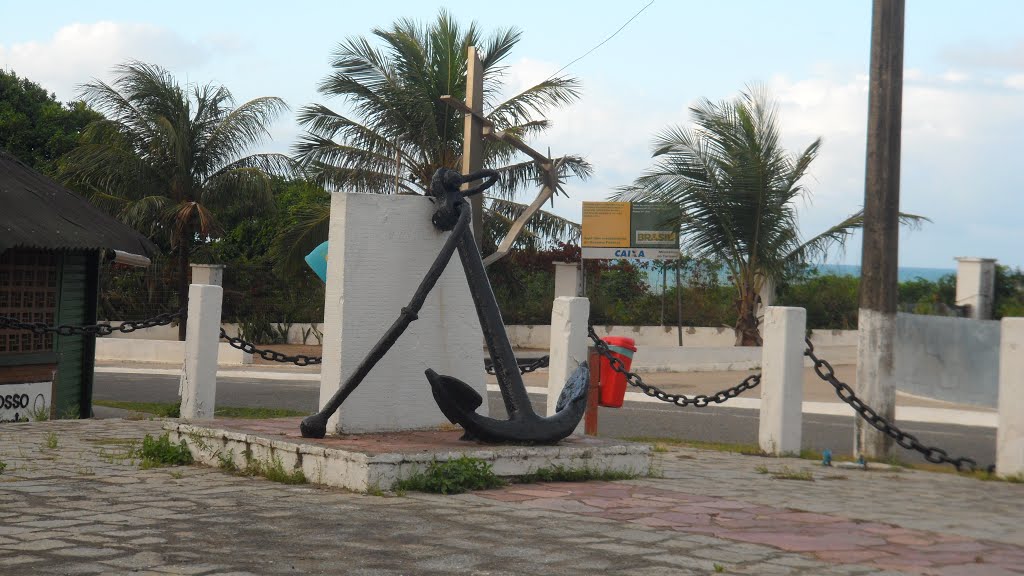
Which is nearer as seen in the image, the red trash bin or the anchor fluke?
the anchor fluke

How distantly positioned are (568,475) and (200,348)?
476 centimetres

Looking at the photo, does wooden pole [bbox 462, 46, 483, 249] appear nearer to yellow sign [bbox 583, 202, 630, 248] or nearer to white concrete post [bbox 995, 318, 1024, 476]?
white concrete post [bbox 995, 318, 1024, 476]

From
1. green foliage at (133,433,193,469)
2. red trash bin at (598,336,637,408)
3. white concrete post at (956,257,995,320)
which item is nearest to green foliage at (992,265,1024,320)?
white concrete post at (956,257,995,320)

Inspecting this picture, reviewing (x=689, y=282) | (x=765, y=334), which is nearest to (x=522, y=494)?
(x=765, y=334)

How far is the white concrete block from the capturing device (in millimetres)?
7039

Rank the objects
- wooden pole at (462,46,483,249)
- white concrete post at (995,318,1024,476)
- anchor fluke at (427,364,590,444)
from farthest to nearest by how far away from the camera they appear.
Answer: wooden pole at (462,46,483,249), white concrete post at (995,318,1024,476), anchor fluke at (427,364,590,444)

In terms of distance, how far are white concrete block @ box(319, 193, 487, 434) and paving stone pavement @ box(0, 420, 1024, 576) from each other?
107cm

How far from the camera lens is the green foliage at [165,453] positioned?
718cm

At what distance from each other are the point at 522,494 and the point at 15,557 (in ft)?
8.98

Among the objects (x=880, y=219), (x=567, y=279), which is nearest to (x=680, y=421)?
(x=880, y=219)

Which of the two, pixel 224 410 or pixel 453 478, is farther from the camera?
pixel 224 410

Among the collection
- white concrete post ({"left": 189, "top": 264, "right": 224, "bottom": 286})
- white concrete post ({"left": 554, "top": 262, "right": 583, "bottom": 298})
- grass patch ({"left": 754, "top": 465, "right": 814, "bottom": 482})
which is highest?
white concrete post ({"left": 554, "top": 262, "right": 583, "bottom": 298})

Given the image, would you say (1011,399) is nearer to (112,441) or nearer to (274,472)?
(274,472)

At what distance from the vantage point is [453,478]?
20.1 feet
